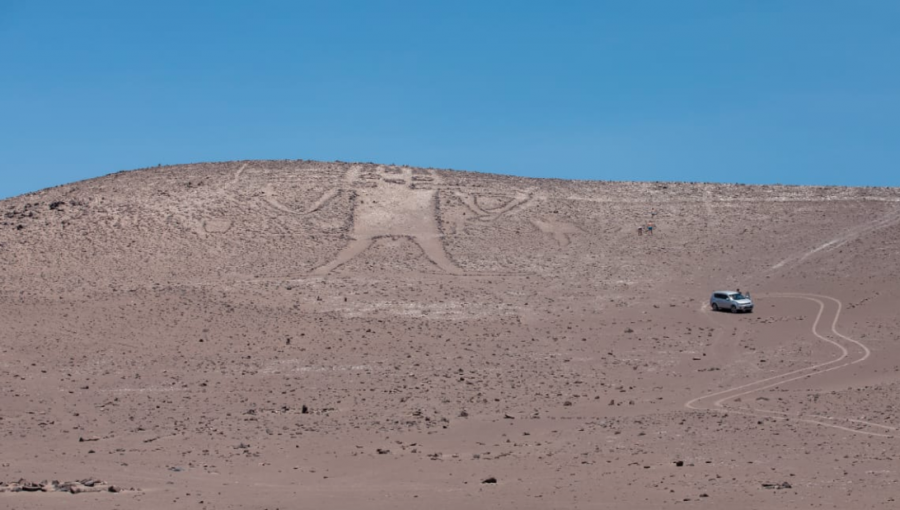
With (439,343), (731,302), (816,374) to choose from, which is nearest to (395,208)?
(731,302)

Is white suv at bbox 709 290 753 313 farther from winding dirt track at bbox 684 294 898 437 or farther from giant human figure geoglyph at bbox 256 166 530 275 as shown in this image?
giant human figure geoglyph at bbox 256 166 530 275

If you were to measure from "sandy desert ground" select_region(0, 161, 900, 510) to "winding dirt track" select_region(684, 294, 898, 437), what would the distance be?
15 cm

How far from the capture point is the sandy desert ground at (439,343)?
65.6 ft

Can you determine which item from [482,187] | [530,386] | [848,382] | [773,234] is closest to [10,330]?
[530,386]

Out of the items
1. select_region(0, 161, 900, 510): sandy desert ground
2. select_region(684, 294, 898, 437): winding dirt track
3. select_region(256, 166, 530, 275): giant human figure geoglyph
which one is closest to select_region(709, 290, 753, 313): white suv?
select_region(0, 161, 900, 510): sandy desert ground

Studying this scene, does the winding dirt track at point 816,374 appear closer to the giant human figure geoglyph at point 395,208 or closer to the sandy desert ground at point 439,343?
the sandy desert ground at point 439,343

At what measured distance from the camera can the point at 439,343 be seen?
3750 centimetres

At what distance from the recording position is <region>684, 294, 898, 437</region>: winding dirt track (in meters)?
24.0

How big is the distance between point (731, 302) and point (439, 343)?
12.6 m

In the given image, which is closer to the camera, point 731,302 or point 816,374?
point 816,374

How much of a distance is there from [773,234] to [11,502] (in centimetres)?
4529

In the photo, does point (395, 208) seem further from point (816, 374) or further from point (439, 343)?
point (816, 374)

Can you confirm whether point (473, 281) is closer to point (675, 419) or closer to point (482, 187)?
point (482, 187)

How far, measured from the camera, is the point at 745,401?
28219 millimetres
